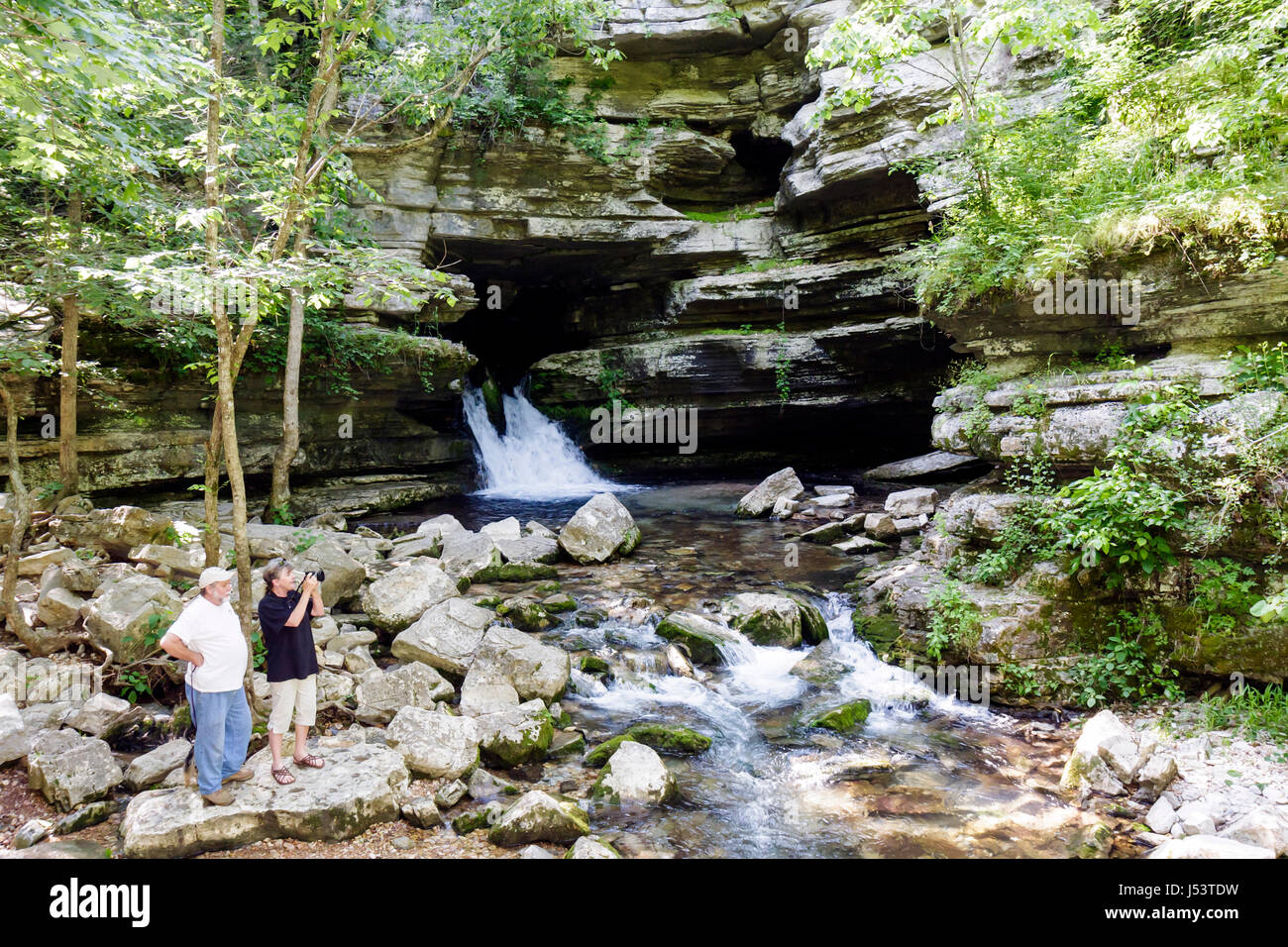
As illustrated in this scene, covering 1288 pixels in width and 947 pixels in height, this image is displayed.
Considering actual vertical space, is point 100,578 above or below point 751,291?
below

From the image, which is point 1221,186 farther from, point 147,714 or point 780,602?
point 147,714

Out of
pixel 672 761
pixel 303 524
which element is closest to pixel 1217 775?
pixel 672 761

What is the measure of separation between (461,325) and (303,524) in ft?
35.1

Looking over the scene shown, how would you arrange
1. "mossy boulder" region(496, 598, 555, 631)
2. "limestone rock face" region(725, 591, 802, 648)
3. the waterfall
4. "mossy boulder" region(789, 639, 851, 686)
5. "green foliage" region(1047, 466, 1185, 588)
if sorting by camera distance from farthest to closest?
the waterfall
"mossy boulder" region(496, 598, 555, 631)
"limestone rock face" region(725, 591, 802, 648)
"mossy boulder" region(789, 639, 851, 686)
"green foliage" region(1047, 466, 1185, 588)

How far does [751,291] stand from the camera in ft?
57.7

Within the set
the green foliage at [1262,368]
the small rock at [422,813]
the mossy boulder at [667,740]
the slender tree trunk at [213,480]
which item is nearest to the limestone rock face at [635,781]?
the mossy boulder at [667,740]

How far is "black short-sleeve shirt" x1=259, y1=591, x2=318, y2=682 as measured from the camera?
455 centimetres

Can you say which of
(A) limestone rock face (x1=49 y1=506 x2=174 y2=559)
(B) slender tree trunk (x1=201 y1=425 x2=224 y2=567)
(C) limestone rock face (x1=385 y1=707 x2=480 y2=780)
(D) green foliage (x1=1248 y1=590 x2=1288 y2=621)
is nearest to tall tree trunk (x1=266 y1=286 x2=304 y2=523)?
(A) limestone rock face (x1=49 y1=506 x2=174 y2=559)

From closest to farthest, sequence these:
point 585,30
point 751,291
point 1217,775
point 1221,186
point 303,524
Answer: point 1217,775 < point 1221,186 < point 303,524 < point 585,30 < point 751,291

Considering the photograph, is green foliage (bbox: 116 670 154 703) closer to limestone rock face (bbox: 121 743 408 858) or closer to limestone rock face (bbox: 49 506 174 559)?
limestone rock face (bbox: 121 743 408 858)

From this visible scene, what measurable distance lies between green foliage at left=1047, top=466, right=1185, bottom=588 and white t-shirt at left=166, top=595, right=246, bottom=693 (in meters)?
6.89

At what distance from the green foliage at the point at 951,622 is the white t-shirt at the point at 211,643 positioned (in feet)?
20.2

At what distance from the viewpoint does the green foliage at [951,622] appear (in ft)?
21.6

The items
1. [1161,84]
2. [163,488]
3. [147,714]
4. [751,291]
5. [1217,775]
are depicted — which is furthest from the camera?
[751,291]
